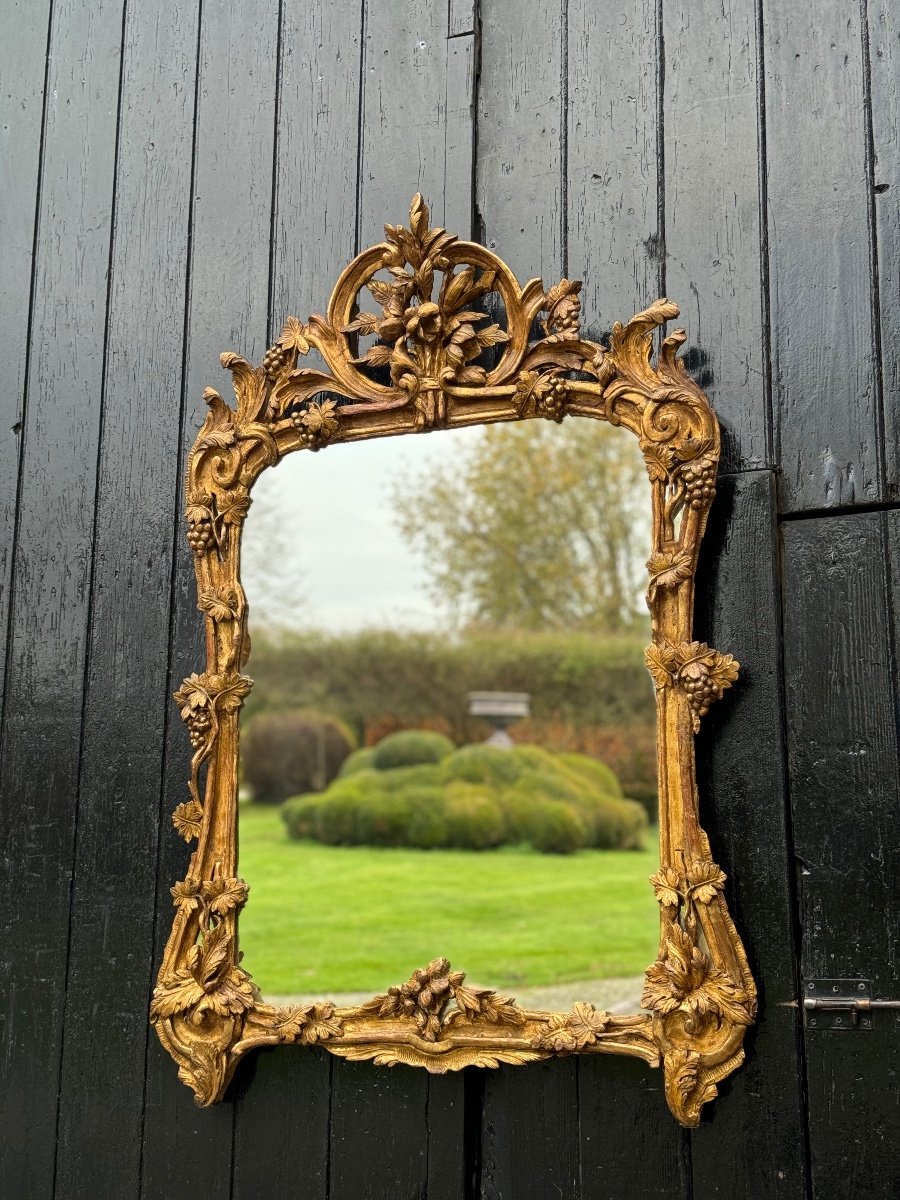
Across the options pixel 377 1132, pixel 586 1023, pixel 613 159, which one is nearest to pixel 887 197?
pixel 613 159

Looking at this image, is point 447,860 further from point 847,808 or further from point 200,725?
point 847,808

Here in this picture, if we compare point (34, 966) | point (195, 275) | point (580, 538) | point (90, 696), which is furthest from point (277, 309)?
point (580, 538)

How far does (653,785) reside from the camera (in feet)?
19.4

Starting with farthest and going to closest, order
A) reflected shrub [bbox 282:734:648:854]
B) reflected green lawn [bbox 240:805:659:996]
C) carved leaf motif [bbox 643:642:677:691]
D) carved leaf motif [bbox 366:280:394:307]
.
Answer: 1. reflected shrub [bbox 282:734:648:854]
2. reflected green lawn [bbox 240:805:659:996]
3. carved leaf motif [bbox 366:280:394:307]
4. carved leaf motif [bbox 643:642:677:691]

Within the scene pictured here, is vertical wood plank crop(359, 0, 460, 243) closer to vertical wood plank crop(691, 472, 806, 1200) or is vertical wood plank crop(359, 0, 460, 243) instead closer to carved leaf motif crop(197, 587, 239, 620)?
carved leaf motif crop(197, 587, 239, 620)

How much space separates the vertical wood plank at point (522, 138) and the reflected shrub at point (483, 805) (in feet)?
14.6

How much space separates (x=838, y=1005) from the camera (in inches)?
61.1

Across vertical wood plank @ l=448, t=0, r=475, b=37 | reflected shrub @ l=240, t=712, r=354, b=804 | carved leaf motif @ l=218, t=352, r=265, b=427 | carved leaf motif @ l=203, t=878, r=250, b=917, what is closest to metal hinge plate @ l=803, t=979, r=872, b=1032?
carved leaf motif @ l=203, t=878, r=250, b=917

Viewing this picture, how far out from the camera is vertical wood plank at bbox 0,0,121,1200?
1938 mm

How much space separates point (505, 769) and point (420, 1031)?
455 centimetres

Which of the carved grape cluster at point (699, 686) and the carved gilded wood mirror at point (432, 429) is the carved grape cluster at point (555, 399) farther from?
the carved grape cluster at point (699, 686)

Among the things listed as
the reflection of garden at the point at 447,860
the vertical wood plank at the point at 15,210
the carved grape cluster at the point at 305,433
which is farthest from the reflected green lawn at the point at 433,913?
the carved grape cluster at the point at 305,433

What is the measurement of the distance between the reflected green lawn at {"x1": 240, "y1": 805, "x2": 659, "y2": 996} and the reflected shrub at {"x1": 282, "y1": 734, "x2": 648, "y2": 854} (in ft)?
0.30

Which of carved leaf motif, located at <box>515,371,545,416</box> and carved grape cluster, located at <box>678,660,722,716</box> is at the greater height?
carved leaf motif, located at <box>515,371,545,416</box>
